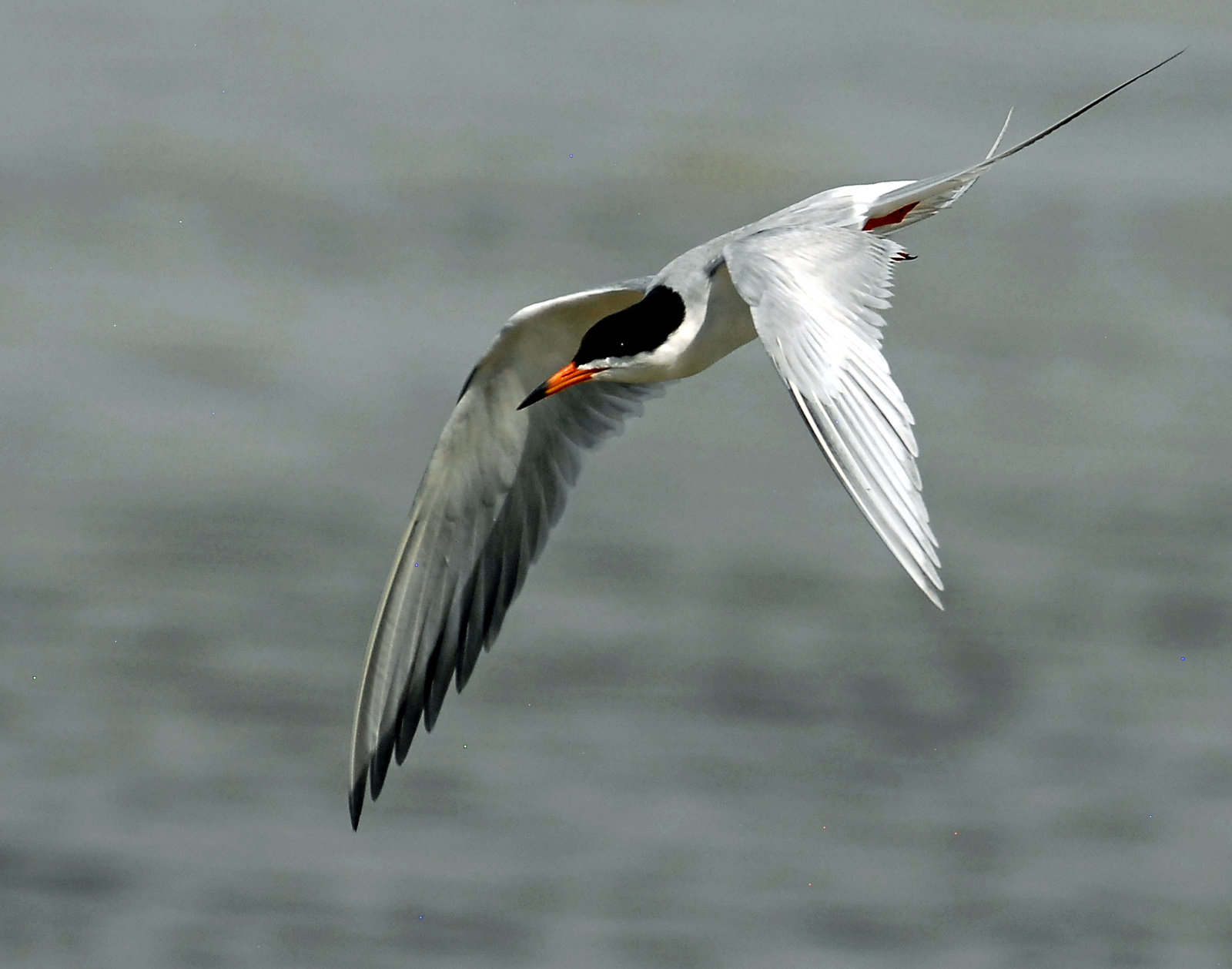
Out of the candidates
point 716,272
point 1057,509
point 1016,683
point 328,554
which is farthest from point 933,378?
point 716,272

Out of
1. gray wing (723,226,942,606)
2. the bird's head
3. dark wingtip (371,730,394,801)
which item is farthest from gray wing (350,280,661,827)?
gray wing (723,226,942,606)

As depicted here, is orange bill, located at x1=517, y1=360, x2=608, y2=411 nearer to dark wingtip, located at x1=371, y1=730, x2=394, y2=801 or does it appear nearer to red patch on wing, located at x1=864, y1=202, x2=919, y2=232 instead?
red patch on wing, located at x1=864, y1=202, x2=919, y2=232

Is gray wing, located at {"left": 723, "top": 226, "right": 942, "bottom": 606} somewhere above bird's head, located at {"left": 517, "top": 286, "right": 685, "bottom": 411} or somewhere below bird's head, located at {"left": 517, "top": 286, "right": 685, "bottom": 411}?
below

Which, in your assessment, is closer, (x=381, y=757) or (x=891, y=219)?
(x=891, y=219)

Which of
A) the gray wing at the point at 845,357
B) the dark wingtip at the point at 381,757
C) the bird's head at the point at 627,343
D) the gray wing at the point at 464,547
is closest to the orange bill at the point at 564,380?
the bird's head at the point at 627,343

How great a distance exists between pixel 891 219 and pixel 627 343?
0.83m

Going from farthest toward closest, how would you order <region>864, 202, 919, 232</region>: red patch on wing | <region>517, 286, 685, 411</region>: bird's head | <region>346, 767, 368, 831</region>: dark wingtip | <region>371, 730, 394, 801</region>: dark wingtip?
1. <region>371, 730, 394, 801</region>: dark wingtip
2. <region>346, 767, 368, 831</region>: dark wingtip
3. <region>864, 202, 919, 232</region>: red patch on wing
4. <region>517, 286, 685, 411</region>: bird's head

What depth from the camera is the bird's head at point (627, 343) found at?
484 cm

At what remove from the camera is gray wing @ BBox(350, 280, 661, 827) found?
5.52 meters

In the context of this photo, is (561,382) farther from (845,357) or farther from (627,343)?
(845,357)

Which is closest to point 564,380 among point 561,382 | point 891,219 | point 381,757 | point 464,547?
point 561,382

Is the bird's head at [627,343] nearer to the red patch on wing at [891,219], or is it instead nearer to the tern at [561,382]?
the tern at [561,382]

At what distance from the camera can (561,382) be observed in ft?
15.9

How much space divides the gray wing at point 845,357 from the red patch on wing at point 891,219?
617mm
